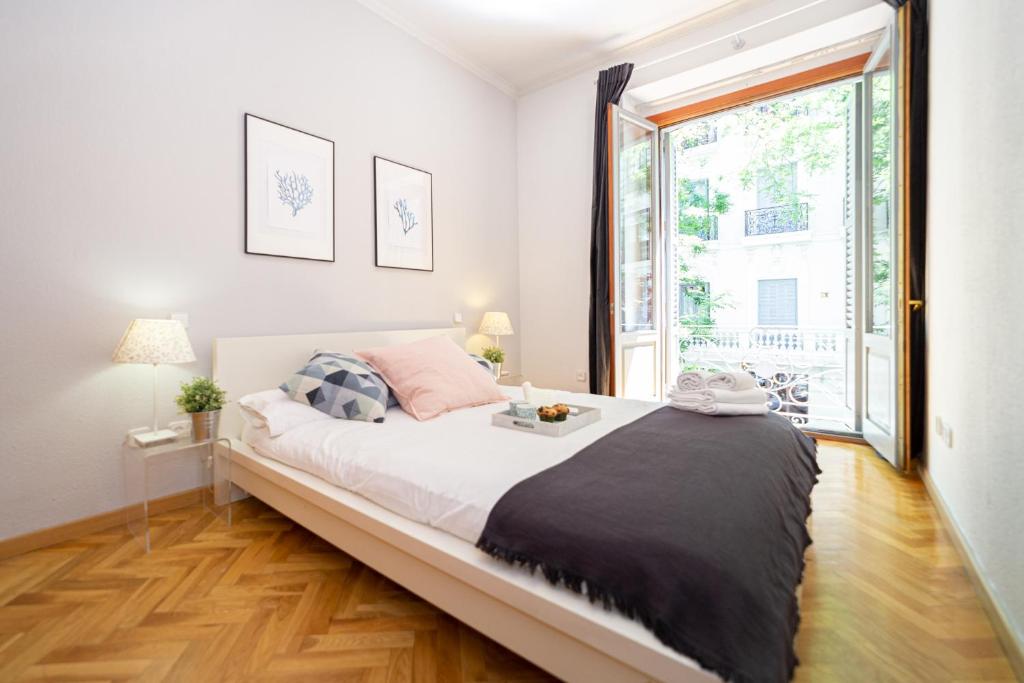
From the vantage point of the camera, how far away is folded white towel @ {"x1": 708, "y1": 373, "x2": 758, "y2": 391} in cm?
217

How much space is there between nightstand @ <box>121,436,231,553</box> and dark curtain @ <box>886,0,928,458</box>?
148 inches

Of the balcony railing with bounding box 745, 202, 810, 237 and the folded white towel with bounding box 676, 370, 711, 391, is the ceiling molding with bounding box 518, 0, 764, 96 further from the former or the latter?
the balcony railing with bounding box 745, 202, 810, 237

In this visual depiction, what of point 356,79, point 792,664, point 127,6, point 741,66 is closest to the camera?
point 792,664

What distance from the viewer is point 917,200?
2623 mm

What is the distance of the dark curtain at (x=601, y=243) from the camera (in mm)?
3744

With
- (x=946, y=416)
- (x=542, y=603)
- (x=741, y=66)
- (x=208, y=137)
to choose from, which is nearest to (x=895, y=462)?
(x=946, y=416)

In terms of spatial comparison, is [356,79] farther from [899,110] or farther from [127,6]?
[899,110]

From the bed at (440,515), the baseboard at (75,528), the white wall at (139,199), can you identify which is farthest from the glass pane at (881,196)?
the baseboard at (75,528)

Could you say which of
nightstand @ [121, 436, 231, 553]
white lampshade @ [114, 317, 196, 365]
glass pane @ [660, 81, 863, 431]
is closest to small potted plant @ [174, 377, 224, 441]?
nightstand @ [121, 436, 231, 553]

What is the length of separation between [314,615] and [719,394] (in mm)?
1847

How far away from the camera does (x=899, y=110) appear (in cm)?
267

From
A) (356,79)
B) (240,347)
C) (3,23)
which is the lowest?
(240,347)

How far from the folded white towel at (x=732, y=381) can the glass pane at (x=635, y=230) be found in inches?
61.9

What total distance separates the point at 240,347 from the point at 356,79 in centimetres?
197
